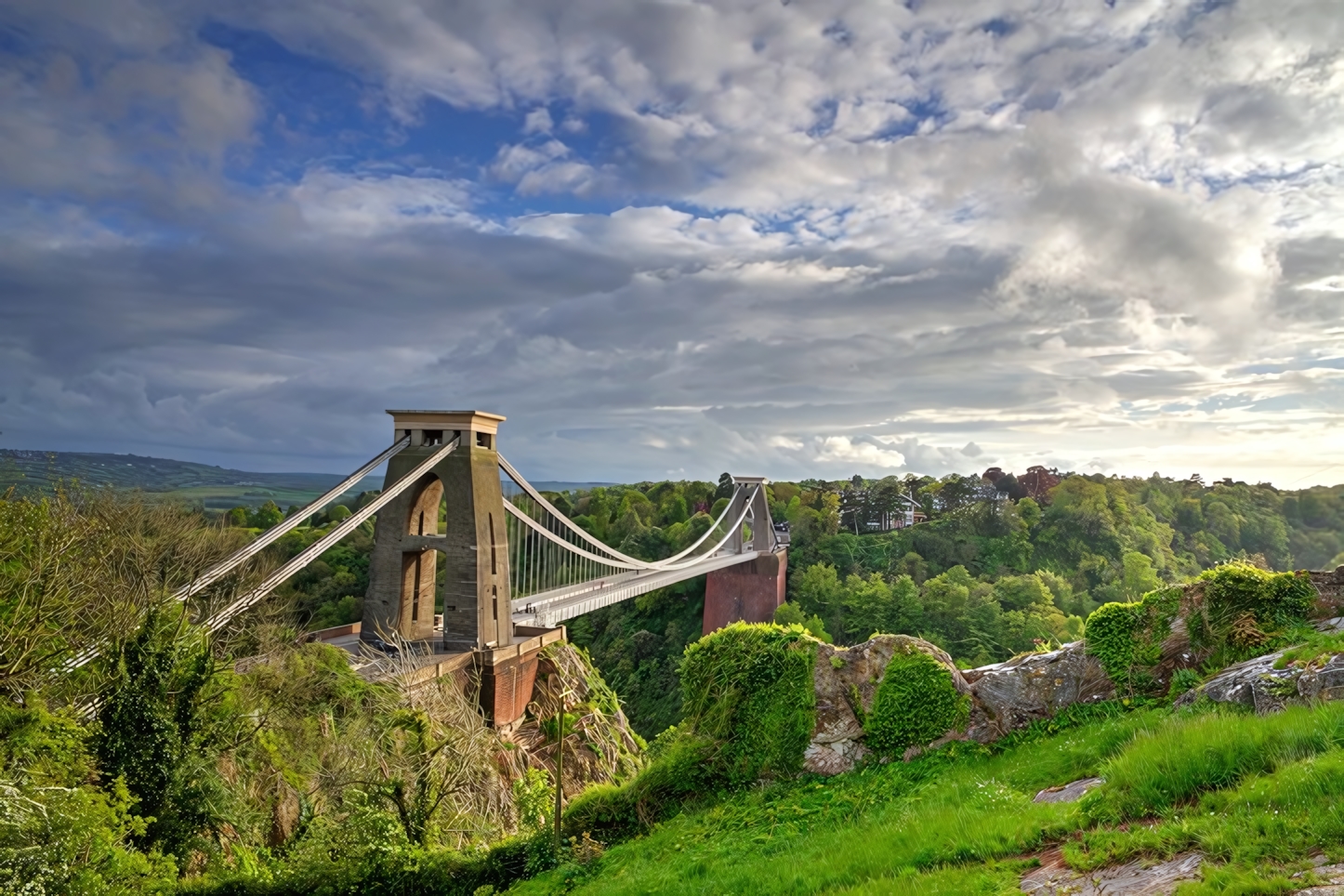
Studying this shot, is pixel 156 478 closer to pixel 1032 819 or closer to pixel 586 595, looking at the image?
pixel 586 595

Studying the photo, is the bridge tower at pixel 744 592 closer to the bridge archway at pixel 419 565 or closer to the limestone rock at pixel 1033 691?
the bridge archway at pixel 419 565

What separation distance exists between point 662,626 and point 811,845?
38.8m

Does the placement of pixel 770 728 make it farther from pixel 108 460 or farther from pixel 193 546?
pixel 108 460

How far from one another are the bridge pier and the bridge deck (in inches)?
131

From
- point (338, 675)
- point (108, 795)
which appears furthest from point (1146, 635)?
point (338, 675)

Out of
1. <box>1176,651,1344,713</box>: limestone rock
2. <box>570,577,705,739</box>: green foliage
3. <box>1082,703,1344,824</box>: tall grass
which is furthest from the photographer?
<box>570,577,705,739</box>: green foliage

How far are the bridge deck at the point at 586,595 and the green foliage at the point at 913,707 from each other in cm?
1435

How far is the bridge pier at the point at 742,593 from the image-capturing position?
1602 inches

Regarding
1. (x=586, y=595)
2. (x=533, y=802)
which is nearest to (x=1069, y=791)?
(x=533, y=802)

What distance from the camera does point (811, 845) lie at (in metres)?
6.11

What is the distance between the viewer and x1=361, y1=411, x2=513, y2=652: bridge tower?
18344 mm

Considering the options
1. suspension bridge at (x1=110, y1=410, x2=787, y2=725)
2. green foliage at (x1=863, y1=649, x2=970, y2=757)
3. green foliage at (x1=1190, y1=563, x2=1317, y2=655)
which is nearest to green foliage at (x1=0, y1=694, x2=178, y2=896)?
green foliage at (x1=863, y1=649, x2=970, y2=757)

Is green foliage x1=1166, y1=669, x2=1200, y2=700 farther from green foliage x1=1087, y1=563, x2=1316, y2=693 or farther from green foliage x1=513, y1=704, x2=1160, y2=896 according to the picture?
green foliage x1=513, y1=704, x2=1160, y2=896

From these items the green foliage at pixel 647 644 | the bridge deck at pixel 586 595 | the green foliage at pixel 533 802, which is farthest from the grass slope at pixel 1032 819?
the green foliage at pixel 647 644
